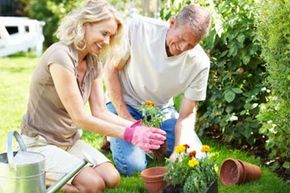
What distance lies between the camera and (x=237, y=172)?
3.22 meters

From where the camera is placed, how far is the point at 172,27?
3.23 metres

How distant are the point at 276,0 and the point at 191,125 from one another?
0.89 m

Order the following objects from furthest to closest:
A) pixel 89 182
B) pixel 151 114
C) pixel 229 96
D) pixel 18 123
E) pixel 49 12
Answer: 1. pixel 49 12
2. pixel 18 123
3. pixel 229 96
4. pixel 151 114
5. pixel 89 182

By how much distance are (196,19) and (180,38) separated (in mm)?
135

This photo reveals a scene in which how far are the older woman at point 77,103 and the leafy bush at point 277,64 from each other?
0.77m

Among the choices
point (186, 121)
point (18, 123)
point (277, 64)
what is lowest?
point (18, 123)

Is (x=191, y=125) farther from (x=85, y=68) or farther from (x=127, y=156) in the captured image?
(x=85, y=68)

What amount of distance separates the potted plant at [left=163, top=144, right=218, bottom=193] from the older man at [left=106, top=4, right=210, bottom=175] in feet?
1.80

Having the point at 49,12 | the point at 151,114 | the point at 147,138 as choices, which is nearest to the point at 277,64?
the point at 151,114

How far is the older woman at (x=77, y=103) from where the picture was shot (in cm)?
285

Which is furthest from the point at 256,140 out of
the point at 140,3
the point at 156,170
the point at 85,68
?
the point at 140,3

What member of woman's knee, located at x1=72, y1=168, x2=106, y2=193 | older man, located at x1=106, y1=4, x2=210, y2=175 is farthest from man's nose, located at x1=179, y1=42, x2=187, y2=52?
woman's knee, located at x1=72, y1=168, x2=106, y2=193

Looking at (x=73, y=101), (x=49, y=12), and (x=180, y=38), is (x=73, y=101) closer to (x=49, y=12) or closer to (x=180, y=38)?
(x=180, y=38)

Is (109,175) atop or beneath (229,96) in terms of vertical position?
beneath
